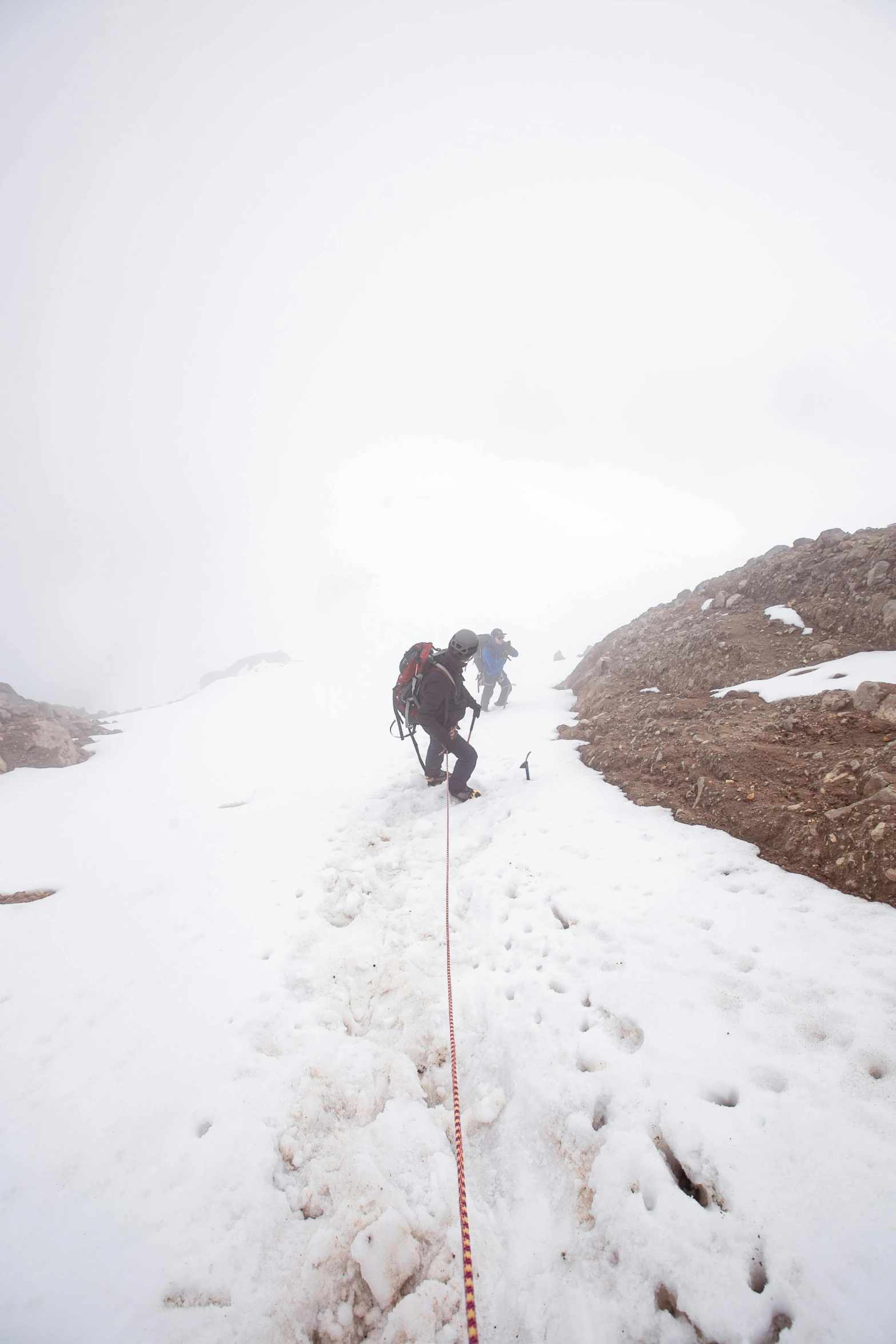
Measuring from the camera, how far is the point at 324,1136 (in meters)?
3.84

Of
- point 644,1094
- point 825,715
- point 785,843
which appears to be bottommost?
point 644,1094

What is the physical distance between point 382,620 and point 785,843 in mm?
45734

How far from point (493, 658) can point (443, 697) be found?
21.0 feet

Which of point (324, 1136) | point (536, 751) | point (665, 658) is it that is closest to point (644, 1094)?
point (324, 1136)

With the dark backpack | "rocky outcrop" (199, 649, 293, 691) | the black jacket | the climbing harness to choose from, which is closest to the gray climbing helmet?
the black jacket

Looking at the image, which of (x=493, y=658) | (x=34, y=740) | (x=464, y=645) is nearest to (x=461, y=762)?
(x=464, y=645)

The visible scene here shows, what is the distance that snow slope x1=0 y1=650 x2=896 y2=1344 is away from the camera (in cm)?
281

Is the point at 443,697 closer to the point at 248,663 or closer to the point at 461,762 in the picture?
the point at 461,762

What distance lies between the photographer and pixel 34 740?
14.7 metres

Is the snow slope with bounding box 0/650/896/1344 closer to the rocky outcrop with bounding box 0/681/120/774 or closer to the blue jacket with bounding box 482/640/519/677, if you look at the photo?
the blue jacket with bounding box 482/640/519/677

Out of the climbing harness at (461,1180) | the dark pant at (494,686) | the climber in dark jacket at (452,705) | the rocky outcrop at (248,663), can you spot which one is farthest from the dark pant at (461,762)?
the rocky outcrop at (248,663)

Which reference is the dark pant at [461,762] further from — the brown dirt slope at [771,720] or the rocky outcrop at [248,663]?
the rocky outcrop at [248,663]

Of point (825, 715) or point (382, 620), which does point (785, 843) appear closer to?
point (825, 715)

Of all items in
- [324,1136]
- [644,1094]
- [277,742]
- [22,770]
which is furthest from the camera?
[277,742]
